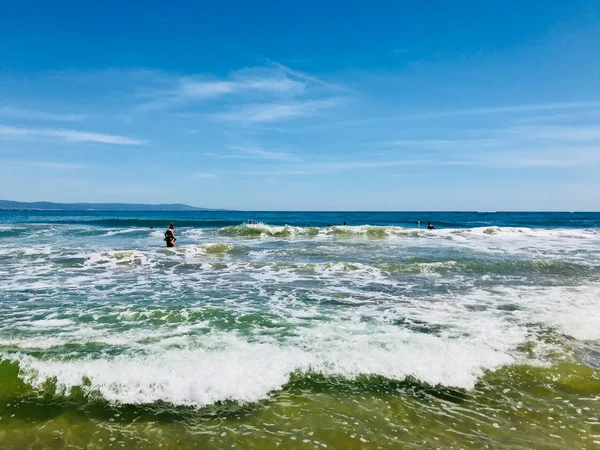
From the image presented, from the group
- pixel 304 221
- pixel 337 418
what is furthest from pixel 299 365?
pixel 304 221

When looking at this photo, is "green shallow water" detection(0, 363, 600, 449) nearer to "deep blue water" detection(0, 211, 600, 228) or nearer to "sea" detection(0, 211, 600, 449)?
"sea" detection(0, 211, 600, 449)

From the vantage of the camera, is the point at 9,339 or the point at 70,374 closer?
the point at 70,374

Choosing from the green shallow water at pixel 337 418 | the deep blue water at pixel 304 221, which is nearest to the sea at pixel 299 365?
the green shallow water at pixel 337 418

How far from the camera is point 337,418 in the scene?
567 cm

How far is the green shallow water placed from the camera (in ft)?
16.8

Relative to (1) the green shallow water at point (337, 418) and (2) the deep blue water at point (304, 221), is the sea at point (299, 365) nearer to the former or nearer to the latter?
(1) the green shallow water at point (337, 418)

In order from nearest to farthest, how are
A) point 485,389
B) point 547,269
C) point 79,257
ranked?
point 485,389
point 547,269
point 79,257

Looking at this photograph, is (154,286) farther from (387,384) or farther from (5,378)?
(387,384)

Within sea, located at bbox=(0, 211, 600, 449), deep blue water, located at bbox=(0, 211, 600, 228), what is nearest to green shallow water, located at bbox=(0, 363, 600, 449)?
sea, located at bbox=(0, 211, 600, 449)

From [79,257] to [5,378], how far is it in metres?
17.4

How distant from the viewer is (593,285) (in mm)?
15266

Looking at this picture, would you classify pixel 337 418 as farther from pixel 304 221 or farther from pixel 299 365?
pixel 304 221

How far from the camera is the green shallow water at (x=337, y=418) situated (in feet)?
16.8

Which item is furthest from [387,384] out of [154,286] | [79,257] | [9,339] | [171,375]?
[79,257]
